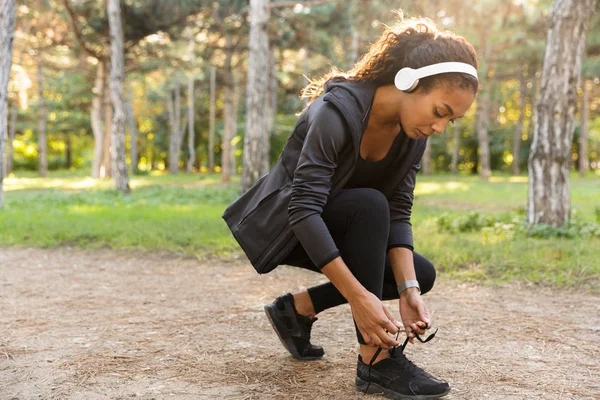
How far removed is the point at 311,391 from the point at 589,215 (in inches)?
292

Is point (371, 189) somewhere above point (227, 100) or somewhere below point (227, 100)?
below

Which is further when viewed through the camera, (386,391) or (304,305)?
(304,305)

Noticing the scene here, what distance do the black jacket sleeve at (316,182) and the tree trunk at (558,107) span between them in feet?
16.2

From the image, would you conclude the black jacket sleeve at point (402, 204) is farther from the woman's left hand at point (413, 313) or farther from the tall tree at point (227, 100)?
the tall tree at point (227, 100)

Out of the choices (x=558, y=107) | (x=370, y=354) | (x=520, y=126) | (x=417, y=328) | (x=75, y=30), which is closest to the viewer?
(x=417, y=328)

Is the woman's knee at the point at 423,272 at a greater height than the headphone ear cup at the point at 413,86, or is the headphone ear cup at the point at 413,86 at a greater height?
the headphone ear cup at the point at 413,86

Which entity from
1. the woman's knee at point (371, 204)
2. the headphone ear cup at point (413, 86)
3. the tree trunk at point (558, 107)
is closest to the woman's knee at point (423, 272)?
the woman's knee at point (371, 204)

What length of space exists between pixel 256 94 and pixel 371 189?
8.61 m

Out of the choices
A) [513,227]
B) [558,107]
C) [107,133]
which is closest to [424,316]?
[513,227]

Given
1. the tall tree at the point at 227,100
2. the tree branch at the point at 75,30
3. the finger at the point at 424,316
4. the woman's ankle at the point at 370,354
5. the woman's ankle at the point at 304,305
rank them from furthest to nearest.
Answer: the tall tree at the point at 227,100 < the tree branch at the point at 75,30 < the woman's ankle at the point at 304,305 < the woman's ankle at the point at 370,354 < the finger at the point at 424,316

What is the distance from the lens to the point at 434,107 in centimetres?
220

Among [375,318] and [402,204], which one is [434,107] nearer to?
[402,204]

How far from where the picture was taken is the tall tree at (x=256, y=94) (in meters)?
10.6

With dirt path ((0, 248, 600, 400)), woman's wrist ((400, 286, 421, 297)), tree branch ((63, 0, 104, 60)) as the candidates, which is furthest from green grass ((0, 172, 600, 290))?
tree branch ((63, 0, 104, 60))
